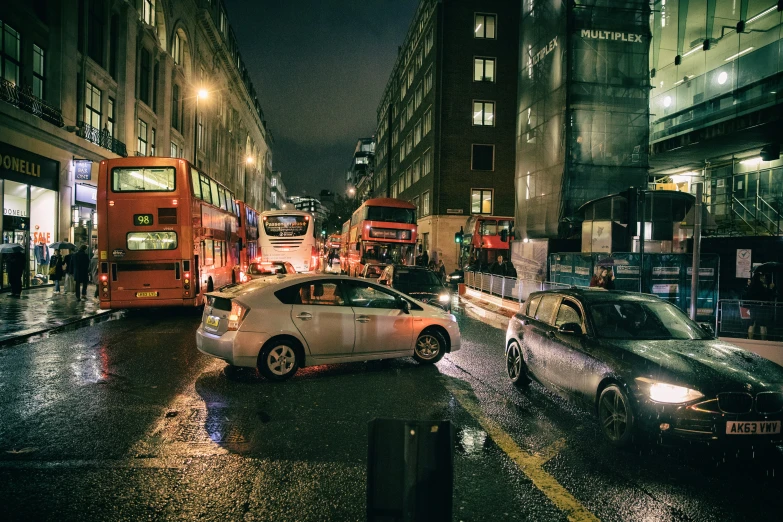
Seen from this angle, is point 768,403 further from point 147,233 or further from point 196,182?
point 196,182

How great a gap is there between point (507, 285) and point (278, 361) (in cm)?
1334

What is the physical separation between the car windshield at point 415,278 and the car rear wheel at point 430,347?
606 cm

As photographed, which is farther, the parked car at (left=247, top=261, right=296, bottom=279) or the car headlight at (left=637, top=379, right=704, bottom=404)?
the parked car at (left=247, top=261, right=296, bottom=279)

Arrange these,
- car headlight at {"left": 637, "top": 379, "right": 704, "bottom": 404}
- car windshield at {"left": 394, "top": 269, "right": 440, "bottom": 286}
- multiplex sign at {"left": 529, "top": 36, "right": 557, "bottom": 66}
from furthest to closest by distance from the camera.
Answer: multiplex sign at {"left": 529, "top": 36, "right": 557, "bottom": 66} < car windshield at {"left": 394, "top": 269, "right": 440, "bottom": 286} < car headlight at {"left": 637, "top": 379, "right": 704, "bottom": 404}

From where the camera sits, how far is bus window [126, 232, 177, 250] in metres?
13.4

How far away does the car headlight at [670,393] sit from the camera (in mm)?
4438

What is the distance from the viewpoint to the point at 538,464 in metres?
4.36

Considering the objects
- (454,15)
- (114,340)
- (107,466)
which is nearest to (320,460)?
(107,466)

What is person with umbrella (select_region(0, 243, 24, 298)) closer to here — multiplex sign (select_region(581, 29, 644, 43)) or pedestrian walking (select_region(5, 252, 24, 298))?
pedestrian walking (select_region(5, 252, 24, 298))

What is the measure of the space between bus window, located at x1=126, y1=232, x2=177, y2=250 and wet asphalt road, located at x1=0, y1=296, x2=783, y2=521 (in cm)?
645

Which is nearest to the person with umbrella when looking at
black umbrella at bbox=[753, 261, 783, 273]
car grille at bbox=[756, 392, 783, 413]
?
car grille at bbox=[756, 392, 783, 413]

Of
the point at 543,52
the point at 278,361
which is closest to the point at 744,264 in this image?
the point at 278,361

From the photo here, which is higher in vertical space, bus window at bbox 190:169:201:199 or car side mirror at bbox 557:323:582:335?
bus window at bbox 190:169:201:199

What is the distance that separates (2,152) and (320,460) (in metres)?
18.6
